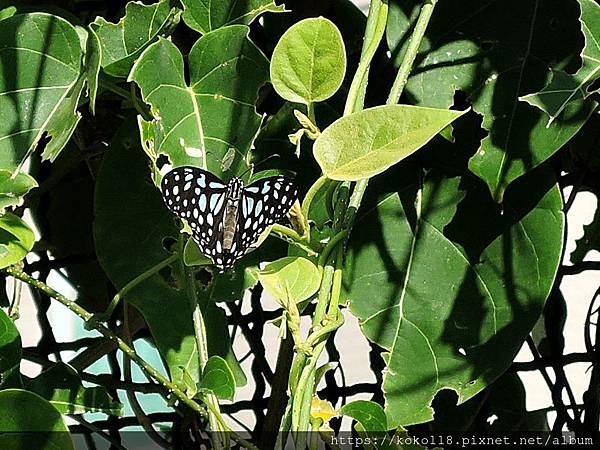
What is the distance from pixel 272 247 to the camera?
2.17ft

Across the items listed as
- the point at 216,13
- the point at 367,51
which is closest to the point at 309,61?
the point at 367,51

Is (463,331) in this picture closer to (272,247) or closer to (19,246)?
(272,247)

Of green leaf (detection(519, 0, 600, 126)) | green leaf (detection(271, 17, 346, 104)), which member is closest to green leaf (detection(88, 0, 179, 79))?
green leaf (detection(271, 17, 346, 104))

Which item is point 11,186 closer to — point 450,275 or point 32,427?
A: point 32,427

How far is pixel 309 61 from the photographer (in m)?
0.48

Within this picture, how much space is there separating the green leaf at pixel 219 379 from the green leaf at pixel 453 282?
118 millimetres

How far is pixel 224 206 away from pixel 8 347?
7.6 inches

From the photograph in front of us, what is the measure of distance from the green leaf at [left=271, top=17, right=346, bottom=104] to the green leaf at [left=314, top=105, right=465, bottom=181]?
0.05m

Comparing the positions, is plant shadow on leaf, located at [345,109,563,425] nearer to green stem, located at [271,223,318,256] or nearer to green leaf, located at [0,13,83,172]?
green stem, located at [271,223,318,256]

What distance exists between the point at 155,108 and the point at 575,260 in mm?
502

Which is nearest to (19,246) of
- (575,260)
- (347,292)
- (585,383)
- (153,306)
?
(153,306)

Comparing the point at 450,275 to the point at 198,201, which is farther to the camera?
the point at 450,275

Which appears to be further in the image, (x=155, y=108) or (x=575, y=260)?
(x=575, y=260)

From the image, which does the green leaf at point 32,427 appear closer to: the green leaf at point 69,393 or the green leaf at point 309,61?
the green leaf at point 69,393
